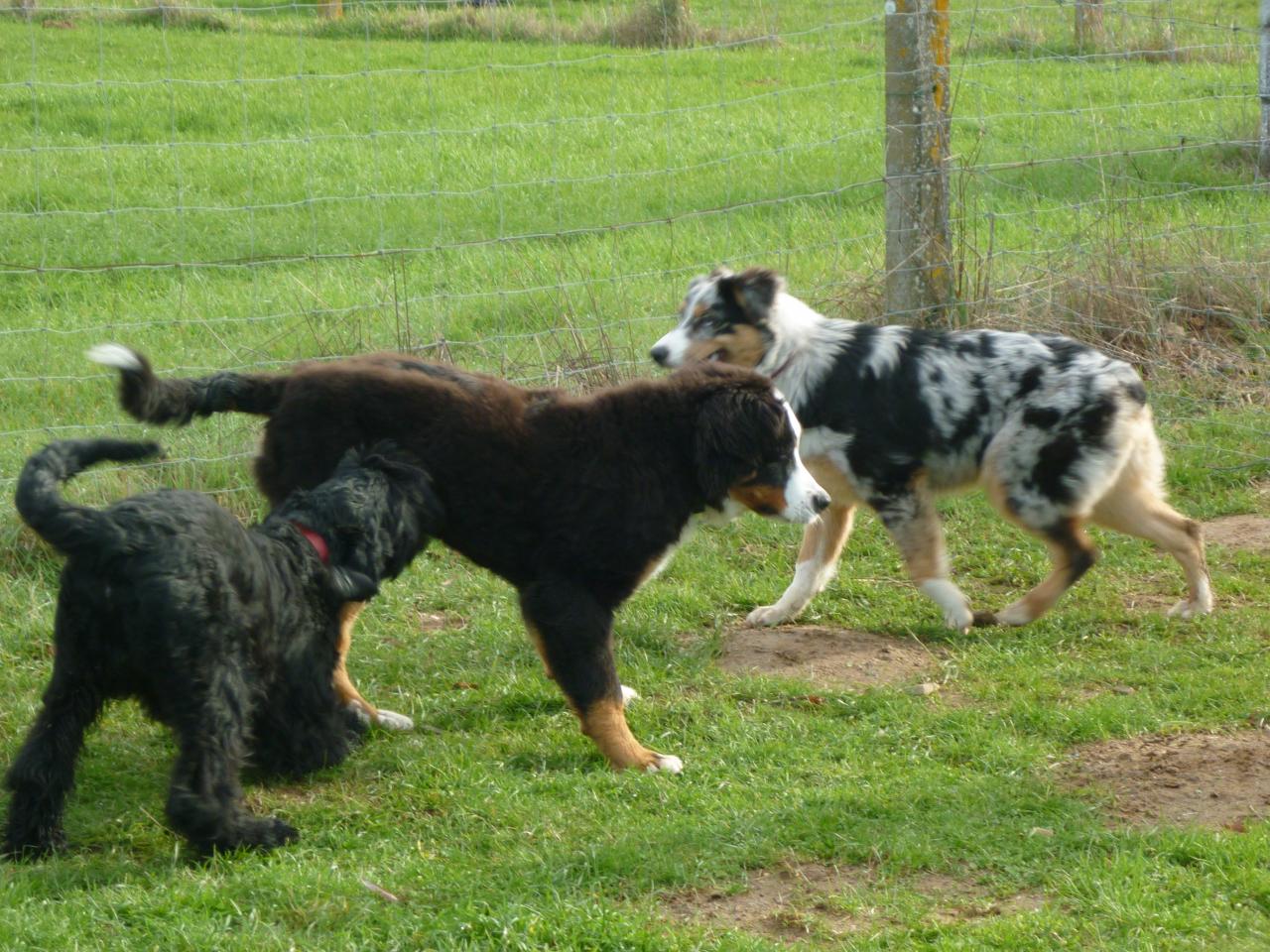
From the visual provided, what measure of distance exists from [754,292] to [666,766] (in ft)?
7.48

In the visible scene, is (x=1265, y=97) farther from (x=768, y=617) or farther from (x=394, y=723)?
(x=394, y=723)

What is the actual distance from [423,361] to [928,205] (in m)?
3.51

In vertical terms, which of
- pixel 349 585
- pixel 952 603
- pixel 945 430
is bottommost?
pixel 952 603

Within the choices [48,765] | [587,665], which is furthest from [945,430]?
[48,765]

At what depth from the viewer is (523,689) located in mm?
5523

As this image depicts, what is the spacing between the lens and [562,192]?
41.4ft

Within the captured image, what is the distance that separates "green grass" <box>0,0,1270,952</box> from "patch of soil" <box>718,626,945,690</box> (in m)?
0.13

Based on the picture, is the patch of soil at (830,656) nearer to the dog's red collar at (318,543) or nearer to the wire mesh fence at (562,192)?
the dog's red collar at (318,543)

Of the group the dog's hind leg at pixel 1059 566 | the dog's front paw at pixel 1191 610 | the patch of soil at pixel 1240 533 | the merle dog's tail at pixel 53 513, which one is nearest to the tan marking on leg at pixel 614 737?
the merle dog's tail at pixel 53 513

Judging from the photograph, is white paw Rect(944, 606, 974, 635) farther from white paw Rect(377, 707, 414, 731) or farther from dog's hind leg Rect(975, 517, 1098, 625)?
white paw Rect(377, 707, 414, 731)

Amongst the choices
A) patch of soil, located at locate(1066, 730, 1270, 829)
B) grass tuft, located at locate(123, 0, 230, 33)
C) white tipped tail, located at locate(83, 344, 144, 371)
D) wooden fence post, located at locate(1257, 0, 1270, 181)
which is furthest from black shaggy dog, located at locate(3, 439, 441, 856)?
grass tuft, located at locate(123, 0, 230, 33)

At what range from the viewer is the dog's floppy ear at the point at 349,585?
14.8 ft

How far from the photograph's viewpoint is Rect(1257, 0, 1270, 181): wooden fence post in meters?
10.2

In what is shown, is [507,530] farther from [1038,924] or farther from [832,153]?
[832,153]
